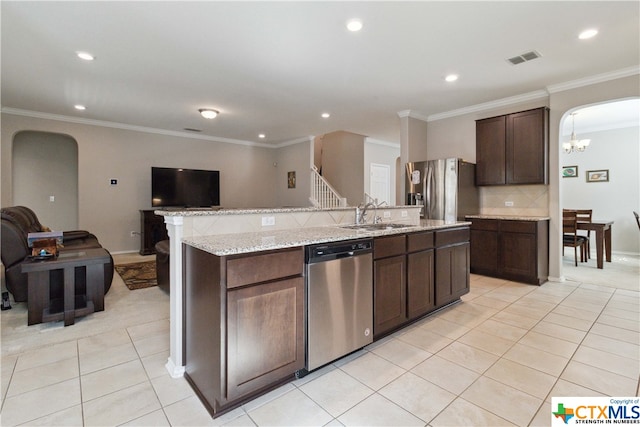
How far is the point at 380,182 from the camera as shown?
8.80m

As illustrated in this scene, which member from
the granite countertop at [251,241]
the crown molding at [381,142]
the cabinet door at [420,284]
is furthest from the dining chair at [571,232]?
the granite countertop at [251,241]

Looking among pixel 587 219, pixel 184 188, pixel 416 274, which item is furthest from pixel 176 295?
pixel 587 219

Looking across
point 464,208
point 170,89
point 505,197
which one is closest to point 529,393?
point 464,208

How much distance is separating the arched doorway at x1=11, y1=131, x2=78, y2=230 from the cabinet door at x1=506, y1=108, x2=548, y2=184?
8.08 meters

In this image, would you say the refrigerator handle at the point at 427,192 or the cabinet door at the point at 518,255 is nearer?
the cabinet door at the point at 518,255

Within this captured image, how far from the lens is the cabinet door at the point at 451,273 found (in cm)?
305

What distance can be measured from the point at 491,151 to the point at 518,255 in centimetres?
165

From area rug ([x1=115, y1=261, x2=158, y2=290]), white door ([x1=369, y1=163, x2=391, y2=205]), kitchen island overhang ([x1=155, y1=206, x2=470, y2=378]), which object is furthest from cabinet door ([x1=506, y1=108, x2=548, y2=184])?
area rug ([x1=115, y1=261, x2=158, y2=290])

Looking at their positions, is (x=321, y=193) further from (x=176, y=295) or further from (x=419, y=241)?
(x=176, y=295)

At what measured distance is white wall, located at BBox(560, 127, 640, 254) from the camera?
5.99m

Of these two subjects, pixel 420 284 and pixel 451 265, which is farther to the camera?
pixel 451 265

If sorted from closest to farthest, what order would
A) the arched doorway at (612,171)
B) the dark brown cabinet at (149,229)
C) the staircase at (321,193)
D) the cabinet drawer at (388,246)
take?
the cabinet drawer at (388,246) < the arched doorway at (612,171) < the dark brown cabinet at (149,229) < the staircase at (321,193)

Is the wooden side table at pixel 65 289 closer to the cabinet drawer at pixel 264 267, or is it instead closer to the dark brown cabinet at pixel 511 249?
the cabinet drawer at pixel 264 267

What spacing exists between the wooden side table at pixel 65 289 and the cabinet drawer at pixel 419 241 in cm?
304
